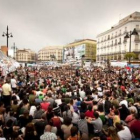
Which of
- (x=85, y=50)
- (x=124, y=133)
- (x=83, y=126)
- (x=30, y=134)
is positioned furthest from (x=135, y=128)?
(x=85, y=50)

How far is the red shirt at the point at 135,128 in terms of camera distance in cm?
594

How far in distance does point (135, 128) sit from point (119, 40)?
6442 centimetres

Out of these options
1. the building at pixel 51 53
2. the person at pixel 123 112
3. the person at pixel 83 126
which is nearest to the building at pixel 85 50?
the building at pixel 51 53

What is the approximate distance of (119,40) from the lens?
67562mm

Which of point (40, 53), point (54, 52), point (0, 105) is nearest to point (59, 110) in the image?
point (0, 105)

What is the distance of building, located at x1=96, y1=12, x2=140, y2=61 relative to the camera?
5914 centimetres

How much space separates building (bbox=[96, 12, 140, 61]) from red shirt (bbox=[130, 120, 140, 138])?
175 feet

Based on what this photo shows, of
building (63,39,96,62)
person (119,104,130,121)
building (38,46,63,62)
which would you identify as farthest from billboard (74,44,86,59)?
person (119,104,130,121)

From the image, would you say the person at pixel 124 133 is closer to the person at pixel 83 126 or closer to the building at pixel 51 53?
the person at pixel 83 126

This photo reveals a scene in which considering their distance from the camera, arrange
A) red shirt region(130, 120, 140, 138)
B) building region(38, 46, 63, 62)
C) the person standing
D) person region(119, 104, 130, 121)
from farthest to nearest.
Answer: building region(38, 46, 63, 62), the person standing, person region(119, 104, 130, 121), red shirt region(130, 120, 140, 138)

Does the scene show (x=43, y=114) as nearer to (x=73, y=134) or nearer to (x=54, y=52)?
(x=73, y=134)

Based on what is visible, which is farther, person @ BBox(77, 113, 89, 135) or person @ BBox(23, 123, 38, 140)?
person @ BBox(77, 113, 89, 135)

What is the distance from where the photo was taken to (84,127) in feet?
21.9

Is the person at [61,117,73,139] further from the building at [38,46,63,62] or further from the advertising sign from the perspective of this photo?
the building at [38,46,63,62]
